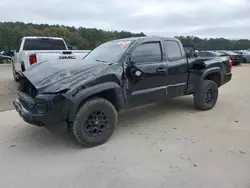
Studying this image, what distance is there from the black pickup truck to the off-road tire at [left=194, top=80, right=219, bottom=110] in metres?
0.19

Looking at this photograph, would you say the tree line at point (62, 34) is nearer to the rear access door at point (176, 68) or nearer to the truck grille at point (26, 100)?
the rear access door at point (176, 68)

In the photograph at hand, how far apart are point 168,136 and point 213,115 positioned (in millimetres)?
1772

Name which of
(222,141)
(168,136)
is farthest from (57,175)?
(222,141)

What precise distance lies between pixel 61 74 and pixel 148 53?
1.82 meters

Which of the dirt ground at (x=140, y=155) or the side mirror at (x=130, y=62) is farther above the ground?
the side mirror at (x=130, y=62)

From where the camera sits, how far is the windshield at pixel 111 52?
4.80 metres

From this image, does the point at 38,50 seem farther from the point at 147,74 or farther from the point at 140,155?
the point at 140,155

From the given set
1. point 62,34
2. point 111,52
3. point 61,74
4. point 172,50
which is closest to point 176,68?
point 172,50

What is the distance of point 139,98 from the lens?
4.79 m

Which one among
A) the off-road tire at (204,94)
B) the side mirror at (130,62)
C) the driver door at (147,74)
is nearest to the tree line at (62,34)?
the off-road tire at (204,94)

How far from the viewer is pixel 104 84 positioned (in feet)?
13.7

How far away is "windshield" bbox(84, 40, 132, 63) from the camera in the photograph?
4.80 m

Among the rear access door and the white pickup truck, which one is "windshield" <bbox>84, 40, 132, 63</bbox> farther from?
the white pickup truck

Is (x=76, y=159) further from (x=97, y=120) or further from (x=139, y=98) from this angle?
(x=139, y=98)
